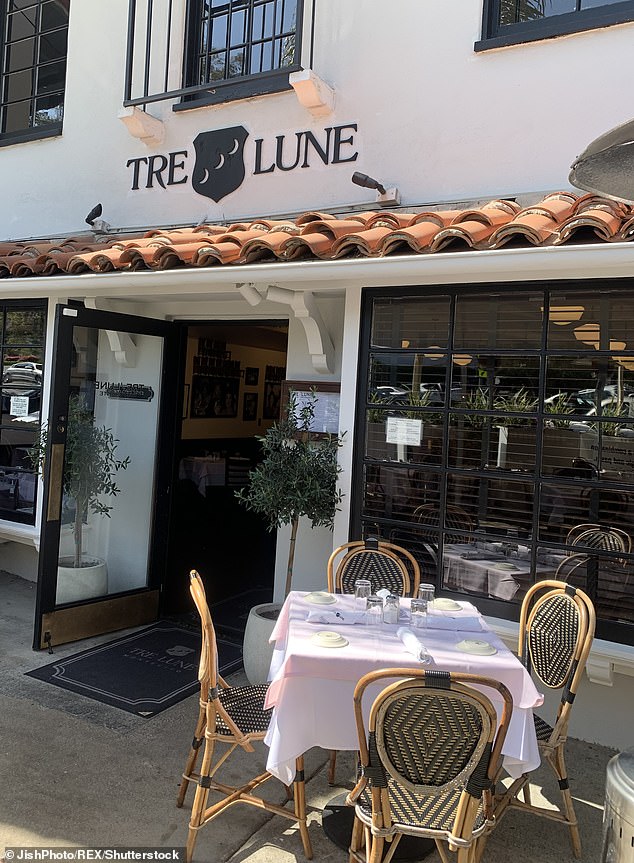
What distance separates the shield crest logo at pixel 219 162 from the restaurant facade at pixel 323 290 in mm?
25

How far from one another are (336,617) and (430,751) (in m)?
1.03

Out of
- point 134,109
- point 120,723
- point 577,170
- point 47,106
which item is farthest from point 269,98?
point 120,723

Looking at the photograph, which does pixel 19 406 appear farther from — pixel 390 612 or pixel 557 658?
pixel 557 658

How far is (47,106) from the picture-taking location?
732 centimetres

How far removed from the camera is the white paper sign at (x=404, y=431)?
4586 millimetres

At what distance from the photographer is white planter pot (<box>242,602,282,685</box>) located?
468 centimetres

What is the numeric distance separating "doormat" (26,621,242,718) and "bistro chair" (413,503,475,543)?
1.81m

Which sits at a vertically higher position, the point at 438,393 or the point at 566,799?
the point at 438,393

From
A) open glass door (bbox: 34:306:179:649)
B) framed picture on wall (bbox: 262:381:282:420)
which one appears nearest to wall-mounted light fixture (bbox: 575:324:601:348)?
open glass door (bbox: 34:306:179:649)

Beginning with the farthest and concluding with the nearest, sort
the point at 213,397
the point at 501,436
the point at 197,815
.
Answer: the point at 213,397 < the point at 501,436 < the point at 197,815

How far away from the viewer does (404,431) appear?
4629 millimetres

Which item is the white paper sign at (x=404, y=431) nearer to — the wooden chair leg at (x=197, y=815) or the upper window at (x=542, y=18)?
the wooden chair leg at (x=197, y=815)

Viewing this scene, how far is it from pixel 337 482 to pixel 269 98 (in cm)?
318

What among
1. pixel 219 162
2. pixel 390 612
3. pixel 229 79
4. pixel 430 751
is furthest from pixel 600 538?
pixel 229 79
